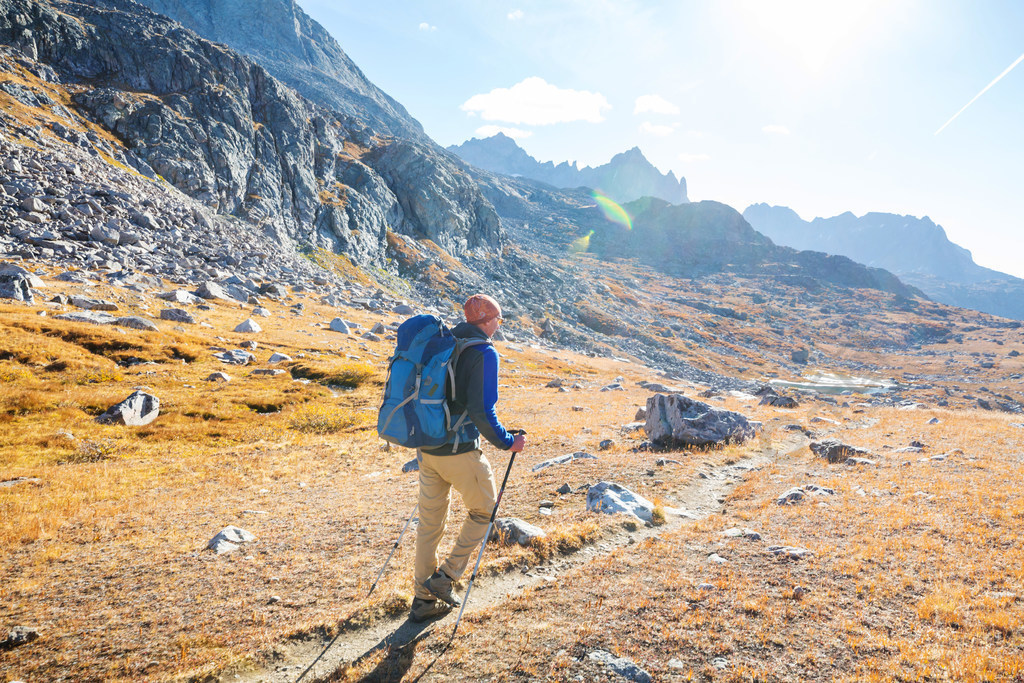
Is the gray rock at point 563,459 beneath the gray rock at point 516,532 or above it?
beneath

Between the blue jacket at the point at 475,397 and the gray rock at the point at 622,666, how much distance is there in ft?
9.37

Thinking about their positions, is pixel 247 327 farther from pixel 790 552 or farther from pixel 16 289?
pixel 790 552

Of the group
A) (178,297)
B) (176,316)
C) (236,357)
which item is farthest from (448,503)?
(178,297)

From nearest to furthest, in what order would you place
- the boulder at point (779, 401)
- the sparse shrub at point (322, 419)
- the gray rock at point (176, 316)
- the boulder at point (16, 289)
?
the sparse shrub at point (322, 419), the boulder at point (16, 289), the gray rock at point (176, 316), the boulder at point (779, 401)

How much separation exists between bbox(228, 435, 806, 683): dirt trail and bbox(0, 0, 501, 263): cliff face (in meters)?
93.0

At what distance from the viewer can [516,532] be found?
9117 mm

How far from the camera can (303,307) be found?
50.5 meters

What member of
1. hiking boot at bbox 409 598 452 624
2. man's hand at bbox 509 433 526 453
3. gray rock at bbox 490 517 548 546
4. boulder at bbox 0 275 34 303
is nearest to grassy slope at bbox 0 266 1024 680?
gray rock at bbox 490 517 548 546

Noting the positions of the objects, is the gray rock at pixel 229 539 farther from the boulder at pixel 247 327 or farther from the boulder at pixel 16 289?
the boulder at pixel 16 289

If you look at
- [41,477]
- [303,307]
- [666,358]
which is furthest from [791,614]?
[666,358]

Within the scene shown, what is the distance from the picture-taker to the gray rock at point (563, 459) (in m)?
15.3

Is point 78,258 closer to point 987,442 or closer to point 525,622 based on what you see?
point 525,622

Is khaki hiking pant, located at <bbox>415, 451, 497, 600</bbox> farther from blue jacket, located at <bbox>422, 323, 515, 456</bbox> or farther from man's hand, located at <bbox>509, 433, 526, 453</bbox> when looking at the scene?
man's hand, located at <bbox>509, 433, 526, 453</bbox>

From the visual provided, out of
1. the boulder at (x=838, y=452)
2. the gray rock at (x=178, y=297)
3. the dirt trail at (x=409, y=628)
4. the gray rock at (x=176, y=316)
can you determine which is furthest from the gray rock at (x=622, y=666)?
the gray rock at (x=178, y=297)
